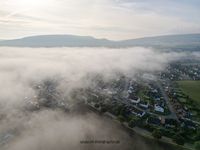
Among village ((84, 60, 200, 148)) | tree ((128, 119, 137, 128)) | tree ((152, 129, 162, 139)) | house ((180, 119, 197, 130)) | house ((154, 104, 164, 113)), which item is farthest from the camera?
house ((154, 104, 164, 113))

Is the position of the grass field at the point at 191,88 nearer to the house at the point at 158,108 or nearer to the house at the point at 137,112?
the house at the point at 158,108

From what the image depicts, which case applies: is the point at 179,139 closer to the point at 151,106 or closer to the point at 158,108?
the point at 158,108

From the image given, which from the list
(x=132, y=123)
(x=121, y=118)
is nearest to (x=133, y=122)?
(x=132, y=123)

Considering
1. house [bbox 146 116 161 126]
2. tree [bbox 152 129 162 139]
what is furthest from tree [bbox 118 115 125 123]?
tree [bbox 152 129 162 139]

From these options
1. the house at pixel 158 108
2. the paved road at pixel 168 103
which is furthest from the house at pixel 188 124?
the house at pixel 158 108

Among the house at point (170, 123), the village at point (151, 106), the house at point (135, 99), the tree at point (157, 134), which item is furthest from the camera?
the house at point (135, 99)

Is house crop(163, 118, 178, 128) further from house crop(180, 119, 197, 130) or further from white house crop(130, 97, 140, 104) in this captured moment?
white house crop(130, 97, 140, 104)

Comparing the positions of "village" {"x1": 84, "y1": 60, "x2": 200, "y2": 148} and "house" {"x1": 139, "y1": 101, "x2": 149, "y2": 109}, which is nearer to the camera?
"village" {"x1": 84, "y1": 60, "x2": 200, "y2": 148}

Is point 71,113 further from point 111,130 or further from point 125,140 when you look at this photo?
point 125,140

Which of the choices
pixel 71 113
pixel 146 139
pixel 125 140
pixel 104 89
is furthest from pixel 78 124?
pixel 104 89
